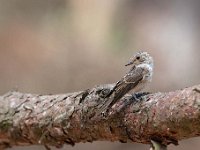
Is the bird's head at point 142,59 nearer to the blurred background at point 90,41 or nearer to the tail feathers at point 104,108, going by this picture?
the tail feathers at point 104,108

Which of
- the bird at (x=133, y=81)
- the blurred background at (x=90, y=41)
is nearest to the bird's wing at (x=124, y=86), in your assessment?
the bird at (x=133, y=81)

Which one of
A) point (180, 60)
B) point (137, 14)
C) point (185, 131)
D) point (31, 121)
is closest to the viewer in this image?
point (185, 131)

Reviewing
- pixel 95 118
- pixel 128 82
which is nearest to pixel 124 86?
pixel 128 82

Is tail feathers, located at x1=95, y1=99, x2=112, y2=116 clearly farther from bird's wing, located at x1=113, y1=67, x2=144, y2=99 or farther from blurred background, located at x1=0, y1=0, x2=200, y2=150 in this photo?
blurred background, located at x1=0, y1=0, x2=200, y2=150

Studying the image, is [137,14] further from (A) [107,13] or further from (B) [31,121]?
(B) [31,121]

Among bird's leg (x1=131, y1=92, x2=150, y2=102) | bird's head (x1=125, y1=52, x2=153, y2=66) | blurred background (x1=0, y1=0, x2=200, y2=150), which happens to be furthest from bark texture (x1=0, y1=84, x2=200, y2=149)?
blurred background (x1=0, y1=0, x2=200, y2=150)

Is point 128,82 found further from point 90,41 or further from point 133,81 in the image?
point 90,41

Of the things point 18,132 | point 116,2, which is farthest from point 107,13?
point 18,132
